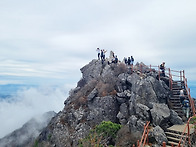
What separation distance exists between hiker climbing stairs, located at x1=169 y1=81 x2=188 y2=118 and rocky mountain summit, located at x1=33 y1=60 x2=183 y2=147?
70cm

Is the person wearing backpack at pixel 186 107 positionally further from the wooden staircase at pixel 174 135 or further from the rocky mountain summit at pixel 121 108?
the wooden staircase at pixel 174 135

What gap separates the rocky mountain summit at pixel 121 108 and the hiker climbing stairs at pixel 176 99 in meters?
0.70

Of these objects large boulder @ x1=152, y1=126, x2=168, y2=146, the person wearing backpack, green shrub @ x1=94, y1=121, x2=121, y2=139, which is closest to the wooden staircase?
large boulder @ x1=152, y1=126, x2=168, y2=146

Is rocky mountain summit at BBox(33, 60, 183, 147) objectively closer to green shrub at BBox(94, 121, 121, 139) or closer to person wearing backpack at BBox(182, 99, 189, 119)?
green shrub at BBox(94, 121, 121, 139)

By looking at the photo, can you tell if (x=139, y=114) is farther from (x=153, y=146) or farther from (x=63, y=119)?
(x=63, y=119)

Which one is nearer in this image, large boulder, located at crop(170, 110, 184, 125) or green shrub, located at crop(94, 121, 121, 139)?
large boulder, located at crop(170, 110, 184, 125)

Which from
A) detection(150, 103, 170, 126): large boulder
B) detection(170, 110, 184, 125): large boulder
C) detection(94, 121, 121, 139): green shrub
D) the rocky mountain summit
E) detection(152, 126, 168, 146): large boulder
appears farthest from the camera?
detection(94, 121, 121, 139): green shrub

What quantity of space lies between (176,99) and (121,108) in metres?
6.09

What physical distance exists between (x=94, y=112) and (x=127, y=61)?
32.3ft

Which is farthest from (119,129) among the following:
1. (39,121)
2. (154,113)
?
(39,121)

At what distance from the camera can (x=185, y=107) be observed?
13227mm

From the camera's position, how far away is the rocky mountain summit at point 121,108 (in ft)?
42.8

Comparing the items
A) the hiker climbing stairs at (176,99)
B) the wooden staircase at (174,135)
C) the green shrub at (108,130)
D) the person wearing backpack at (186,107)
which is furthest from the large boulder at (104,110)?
the person wearing backpack at (186,107)

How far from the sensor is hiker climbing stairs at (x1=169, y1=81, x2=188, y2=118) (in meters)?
14.3
